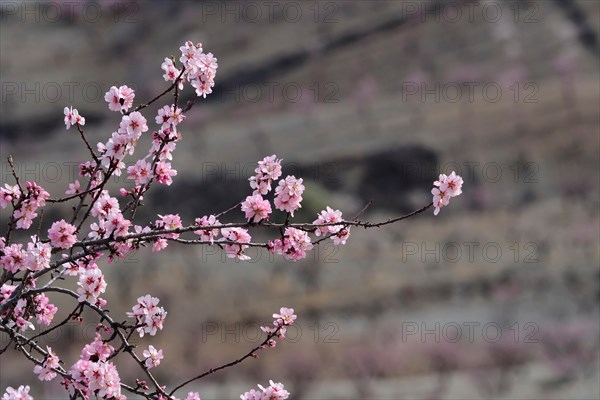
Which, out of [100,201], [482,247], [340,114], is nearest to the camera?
[100,201]

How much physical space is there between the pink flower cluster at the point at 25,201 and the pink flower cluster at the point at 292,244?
155 cm

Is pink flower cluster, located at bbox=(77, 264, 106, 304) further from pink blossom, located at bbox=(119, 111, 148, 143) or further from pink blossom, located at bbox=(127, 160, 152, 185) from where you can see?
pink blossom, located at bbox=(119, 111, 148, 143)

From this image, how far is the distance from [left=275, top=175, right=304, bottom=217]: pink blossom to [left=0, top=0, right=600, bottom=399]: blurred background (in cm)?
3607

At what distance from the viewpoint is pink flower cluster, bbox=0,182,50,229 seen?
20.6ft

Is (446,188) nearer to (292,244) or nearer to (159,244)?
(292,244)

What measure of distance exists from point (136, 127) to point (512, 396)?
40.2 metres

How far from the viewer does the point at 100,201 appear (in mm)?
6559

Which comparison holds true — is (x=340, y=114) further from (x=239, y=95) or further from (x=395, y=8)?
(x=395, y=8)

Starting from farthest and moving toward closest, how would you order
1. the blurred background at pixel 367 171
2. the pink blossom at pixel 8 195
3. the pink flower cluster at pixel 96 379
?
the blurred background at pixel 367 171 → the pink blossom at pixel 8 195 → the pink flower cluster at pixel 96 379

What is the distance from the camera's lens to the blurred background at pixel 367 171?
48031 millimetres

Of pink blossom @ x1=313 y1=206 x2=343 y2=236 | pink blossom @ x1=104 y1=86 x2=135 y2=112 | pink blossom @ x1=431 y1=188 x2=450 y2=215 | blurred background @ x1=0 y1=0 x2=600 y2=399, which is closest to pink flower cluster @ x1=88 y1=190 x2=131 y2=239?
pink blossom @ x1=104 y1=86 x2=135 y2=112

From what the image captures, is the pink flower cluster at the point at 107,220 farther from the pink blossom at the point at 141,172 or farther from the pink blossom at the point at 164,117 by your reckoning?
the pink blossom at the point at 164,117

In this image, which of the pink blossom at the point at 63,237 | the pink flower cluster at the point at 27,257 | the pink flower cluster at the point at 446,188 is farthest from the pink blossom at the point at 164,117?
the pink flower cluster at the point at 446,188

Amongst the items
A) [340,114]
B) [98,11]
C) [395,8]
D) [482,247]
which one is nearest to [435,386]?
[482,247]
